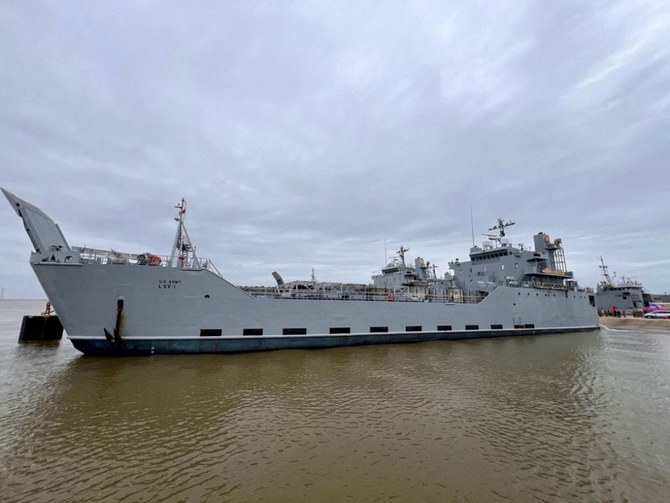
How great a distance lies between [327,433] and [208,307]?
10445mm

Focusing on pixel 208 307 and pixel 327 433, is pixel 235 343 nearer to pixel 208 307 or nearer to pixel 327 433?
pixel 208 307

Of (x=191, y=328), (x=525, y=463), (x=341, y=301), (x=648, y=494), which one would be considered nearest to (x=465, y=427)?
(x=525, y=463)

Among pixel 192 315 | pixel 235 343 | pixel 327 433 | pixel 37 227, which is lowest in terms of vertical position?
pixel 327 433

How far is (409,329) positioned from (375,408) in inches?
500

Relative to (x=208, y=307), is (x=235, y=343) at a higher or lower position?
lower

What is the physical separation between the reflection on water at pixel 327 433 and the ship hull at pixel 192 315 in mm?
1574

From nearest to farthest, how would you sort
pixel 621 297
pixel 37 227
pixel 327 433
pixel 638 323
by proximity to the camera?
pixel 327 433 < pixel 37 227 < pixel 638 323 < pixel 621 297

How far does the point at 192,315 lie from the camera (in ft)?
47.3

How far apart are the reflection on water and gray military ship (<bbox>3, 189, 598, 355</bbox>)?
1826 mm

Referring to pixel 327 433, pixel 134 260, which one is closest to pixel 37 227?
pixel 134 260

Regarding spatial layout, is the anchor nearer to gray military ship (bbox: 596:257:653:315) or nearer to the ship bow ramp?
the ship bow ramp

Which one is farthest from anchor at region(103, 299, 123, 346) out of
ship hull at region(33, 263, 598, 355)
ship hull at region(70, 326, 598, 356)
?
ship hull at region(70, 326, 598, 356)

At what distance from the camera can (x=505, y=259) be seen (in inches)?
1081

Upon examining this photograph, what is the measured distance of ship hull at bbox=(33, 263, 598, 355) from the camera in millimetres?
13164
